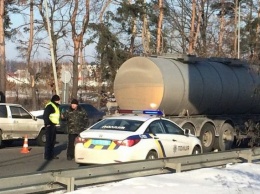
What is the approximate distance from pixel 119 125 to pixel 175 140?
1578 mm

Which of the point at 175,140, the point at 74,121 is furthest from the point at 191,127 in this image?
the point at 175,140

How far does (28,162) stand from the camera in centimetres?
1634

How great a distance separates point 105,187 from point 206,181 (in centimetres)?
210

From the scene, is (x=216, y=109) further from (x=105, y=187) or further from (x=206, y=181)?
(x=105, y=187)

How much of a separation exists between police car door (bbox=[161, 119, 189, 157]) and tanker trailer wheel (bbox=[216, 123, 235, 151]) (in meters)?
6.44

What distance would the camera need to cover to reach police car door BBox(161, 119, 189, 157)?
14294mm

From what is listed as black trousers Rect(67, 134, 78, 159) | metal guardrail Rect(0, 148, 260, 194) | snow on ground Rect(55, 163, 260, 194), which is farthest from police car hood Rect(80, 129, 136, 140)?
black trousers Rect(67, 134, 78, 159)

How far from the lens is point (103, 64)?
173 ft

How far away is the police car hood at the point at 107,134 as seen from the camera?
13.0 metres

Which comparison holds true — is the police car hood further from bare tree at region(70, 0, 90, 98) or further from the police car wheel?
bare tree at region(70, 0, 90, 98)

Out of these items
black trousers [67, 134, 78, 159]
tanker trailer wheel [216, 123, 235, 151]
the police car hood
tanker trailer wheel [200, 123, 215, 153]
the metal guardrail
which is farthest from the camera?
tanker trailer wheel [216, 123, 235, 151]

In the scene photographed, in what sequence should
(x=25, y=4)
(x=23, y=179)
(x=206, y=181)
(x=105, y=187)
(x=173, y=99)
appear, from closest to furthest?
(x=23, y=179), (x=105, y=187), (x=206, y=181), (x=173, y=99), (x=25, y=4)

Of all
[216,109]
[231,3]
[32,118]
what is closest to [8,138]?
[32,118]

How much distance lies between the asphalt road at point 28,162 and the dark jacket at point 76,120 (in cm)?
93
